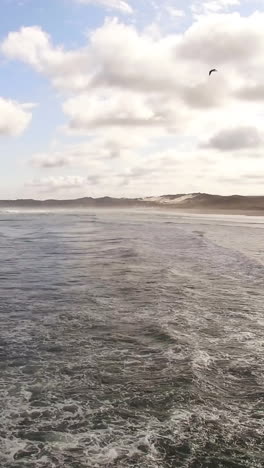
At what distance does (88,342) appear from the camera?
8852 millimetres

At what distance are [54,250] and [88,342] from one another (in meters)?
16.9

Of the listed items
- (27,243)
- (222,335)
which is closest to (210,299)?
(222,335)

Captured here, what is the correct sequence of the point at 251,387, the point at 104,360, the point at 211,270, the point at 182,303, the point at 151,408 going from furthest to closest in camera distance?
the point at 211,270 → the point at 182,303 → the point at 104,360 → the point at 251,387 → the point at 151,408

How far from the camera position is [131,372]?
290 inches

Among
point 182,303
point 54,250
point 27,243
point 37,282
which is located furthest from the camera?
point 27,243

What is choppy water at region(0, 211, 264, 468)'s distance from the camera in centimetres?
519

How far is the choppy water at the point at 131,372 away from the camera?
519 cm

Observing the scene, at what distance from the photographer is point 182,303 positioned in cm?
1225

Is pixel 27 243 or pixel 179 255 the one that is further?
pixel 27 243

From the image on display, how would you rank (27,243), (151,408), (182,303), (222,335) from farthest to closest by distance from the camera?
(27,243) < (182,303) < (222,335) < (151,408)

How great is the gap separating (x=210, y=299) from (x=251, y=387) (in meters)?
6.03

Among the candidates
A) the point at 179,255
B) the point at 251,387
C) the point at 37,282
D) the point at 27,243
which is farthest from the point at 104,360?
the point at 27,243

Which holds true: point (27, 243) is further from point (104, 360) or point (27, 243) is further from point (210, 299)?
point (104, 360)

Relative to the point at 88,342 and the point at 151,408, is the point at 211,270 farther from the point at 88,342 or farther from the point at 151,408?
the point at 151,408
